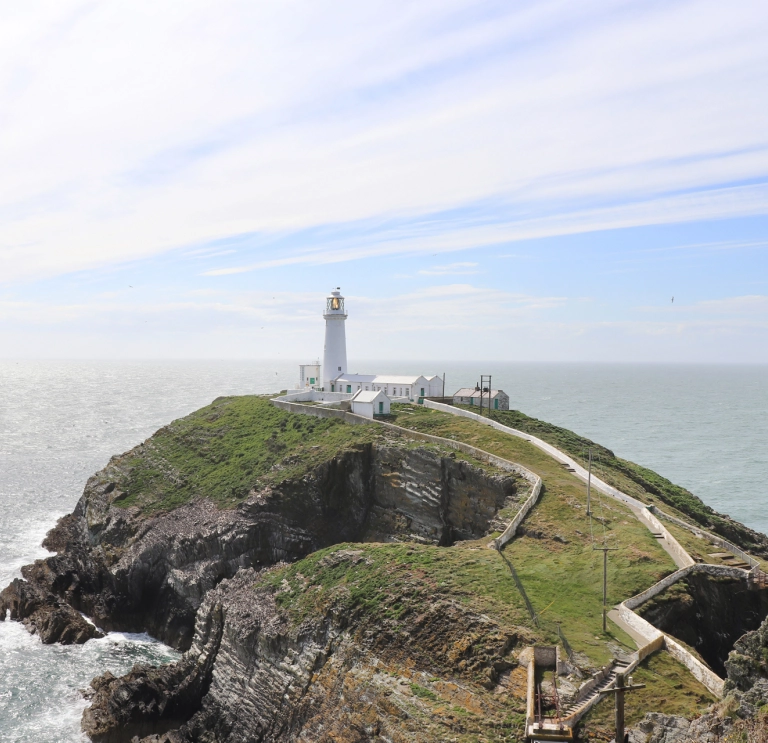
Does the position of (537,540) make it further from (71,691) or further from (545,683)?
(71,691)

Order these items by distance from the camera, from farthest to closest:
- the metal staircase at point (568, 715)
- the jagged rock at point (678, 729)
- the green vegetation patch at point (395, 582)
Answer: the green vegetation patch at point (395, 582), the metal staircase at point (568, 715), the jagged rock at point (678, 729)

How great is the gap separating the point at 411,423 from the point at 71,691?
3226 centimetres

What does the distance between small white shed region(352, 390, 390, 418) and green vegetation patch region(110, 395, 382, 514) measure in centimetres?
225

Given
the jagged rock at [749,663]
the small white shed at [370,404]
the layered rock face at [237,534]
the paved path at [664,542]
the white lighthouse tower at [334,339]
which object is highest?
the white lighthouse tower at [334,339]

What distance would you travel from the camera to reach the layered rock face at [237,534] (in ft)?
152

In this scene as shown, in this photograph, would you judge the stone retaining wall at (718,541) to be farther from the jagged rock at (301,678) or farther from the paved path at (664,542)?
the jagged rock at (301,678)

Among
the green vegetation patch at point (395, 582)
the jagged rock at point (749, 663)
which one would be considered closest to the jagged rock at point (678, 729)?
the jagged rock at point (749, 663)

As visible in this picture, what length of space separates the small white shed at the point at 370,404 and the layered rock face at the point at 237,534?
8.34 m

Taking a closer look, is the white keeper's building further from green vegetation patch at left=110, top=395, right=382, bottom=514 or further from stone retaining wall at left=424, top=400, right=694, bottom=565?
green vegetation patch at left=110, top=395, right=382, bottom=514

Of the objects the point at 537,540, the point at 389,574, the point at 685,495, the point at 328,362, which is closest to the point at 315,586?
the point at 389,574

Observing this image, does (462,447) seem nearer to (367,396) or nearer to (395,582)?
(367,396)

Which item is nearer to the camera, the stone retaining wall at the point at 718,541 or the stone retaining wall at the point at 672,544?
the stone retaining wall at the point at 672,544

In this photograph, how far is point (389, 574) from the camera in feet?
111

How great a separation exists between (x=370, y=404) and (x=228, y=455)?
1373 centimetres
